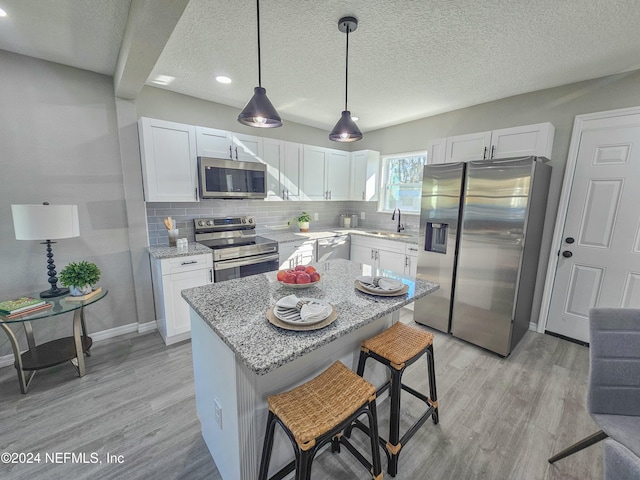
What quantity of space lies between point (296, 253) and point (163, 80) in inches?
92.3

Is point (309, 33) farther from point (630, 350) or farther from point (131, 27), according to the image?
point (630, 350)

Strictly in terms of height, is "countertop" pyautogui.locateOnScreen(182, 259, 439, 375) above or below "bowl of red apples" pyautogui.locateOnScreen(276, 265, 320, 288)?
below

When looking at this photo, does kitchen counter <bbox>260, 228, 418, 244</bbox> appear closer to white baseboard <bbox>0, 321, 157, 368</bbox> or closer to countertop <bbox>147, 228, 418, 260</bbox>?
countertop <bbox>147, 228, 418, 260</bbox>

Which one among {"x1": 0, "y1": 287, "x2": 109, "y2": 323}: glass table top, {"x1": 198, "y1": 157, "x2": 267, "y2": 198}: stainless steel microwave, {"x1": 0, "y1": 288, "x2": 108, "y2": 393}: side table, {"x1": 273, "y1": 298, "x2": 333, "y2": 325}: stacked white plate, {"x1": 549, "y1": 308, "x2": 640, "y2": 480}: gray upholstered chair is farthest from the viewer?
{"x1": 198, "y1": 157, "x2": 267, "y2": 198}: stainless steel microwave

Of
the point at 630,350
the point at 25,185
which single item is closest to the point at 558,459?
the point at 630,350

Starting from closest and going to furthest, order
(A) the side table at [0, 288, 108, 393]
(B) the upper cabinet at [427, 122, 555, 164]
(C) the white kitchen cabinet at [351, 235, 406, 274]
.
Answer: (A) the side table at [0, 288, 108, 393] → (B) the upper cabinet at [427, 122, 555, 164] → (C) the white kitchen cabinet at [351, 235, 406, 274]

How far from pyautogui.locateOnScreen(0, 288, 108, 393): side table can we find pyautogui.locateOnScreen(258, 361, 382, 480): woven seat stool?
6.14 ft

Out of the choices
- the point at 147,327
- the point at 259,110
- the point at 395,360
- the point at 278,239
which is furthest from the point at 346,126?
the point at 147,327

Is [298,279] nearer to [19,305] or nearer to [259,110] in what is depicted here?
[259,110]

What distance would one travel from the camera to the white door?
2.40 metres

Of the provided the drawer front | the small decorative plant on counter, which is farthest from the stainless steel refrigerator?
the drawer front

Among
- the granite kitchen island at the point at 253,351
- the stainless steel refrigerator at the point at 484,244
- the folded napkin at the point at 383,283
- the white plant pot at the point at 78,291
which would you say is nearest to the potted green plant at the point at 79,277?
the white plant pot at the point at 78,291

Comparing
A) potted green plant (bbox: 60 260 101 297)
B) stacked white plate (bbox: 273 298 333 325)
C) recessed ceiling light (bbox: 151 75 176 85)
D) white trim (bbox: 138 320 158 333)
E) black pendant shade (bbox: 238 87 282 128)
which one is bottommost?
white trim (bbox: 138 320 158 333)

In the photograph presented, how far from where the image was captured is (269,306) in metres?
1.37
